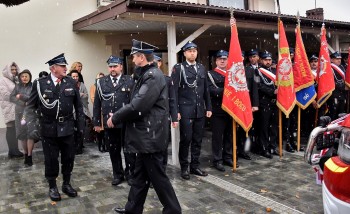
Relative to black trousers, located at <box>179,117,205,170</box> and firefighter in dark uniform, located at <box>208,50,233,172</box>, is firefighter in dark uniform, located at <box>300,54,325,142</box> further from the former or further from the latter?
black trousers, located at <box>179,117,205,170</box>

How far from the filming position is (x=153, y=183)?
371cm

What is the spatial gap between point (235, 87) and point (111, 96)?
7.08 ft

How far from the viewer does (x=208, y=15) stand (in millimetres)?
6715

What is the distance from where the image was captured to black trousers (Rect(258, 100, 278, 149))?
6.96 meters

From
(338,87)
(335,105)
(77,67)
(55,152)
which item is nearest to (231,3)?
(338,87)

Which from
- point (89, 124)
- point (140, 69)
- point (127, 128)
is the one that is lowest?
point (89, 124)

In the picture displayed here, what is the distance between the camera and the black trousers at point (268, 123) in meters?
6.96

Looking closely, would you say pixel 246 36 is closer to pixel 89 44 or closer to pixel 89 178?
pixel 89 44

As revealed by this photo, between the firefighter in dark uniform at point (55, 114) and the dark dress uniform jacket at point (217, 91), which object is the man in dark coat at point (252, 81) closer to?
the dark dress uniform jacket at point (217, 91)

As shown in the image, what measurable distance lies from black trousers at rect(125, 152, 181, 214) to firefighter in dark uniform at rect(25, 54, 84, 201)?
157 cm

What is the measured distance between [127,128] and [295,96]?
14.5 feet

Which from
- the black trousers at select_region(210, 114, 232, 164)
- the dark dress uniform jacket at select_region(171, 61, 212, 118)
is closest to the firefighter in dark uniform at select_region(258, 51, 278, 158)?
the black trousers at select_region(210, 114, 232, 164)

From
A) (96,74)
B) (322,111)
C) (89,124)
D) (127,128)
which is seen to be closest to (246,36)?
(322,111)

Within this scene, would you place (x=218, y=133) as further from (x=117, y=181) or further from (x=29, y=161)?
(x=29, y=161)
